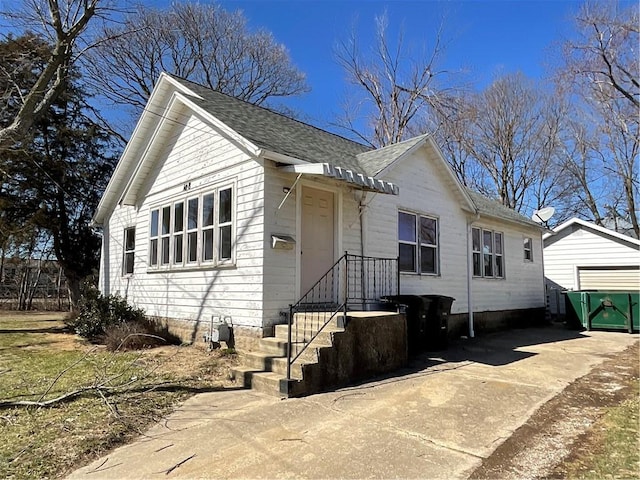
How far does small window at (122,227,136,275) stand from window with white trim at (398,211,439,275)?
7.46 m

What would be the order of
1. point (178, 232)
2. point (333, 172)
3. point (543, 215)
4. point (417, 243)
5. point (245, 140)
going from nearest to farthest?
point (333, 172) → point (245, 140) → point (178, 232) → point (417, 243) → point (543, 215)

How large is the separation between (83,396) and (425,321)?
633 centimetres

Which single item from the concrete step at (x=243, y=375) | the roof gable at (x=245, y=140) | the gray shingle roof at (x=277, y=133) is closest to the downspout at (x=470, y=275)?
the roof gable at (x=245, y=140)

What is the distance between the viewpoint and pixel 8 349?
9.47 m

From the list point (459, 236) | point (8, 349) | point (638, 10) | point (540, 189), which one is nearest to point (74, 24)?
point (8, 349)

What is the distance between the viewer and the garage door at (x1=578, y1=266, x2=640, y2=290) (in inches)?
620

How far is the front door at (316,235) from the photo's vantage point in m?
8.30

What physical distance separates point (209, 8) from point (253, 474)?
78.6 feet

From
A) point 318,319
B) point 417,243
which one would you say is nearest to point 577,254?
point 417,243

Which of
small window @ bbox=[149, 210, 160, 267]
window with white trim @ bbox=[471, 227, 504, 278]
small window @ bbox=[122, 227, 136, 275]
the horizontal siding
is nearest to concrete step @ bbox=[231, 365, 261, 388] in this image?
the horizontal siding

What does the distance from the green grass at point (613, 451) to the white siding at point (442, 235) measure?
5.36 meters

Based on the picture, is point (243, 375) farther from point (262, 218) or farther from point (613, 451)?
point (613, 451)

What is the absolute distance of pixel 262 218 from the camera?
24.6 feet

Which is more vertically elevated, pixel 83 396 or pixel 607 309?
pixel 607 309
